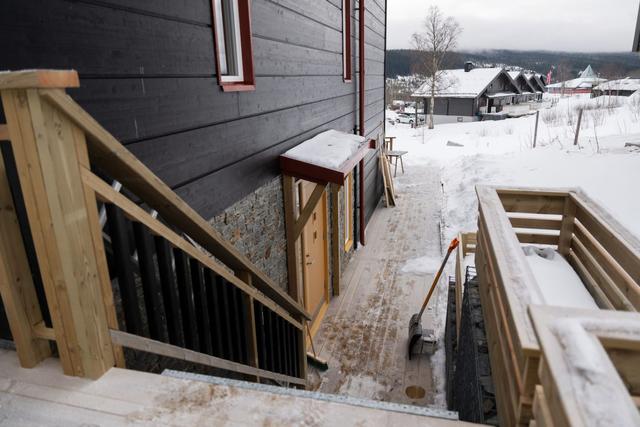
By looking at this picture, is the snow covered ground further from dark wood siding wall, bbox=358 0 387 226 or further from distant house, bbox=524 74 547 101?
distant house, bbox=524 74 547 101

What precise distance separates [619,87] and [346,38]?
4683 cm

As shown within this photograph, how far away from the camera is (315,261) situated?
5.93 metres

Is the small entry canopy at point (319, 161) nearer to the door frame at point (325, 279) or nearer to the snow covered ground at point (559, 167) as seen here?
the door frame at point (325, 279)

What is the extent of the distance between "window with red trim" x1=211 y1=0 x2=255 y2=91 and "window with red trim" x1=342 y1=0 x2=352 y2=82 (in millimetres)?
3594

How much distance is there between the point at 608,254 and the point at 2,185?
3.33 meters

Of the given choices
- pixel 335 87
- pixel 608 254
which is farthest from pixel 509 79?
pixel 608 254

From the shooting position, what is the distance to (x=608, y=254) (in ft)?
9.56

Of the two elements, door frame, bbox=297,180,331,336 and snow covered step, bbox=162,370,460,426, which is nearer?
snow covered step, bbox=162,370,460,426

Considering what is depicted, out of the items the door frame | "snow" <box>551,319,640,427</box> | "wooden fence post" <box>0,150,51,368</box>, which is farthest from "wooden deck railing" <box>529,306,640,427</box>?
the door frame

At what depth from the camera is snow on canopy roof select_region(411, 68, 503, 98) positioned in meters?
34.5

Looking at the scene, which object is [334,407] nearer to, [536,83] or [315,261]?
[315,261]

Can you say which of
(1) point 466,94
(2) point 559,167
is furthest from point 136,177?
(1) point 466,94

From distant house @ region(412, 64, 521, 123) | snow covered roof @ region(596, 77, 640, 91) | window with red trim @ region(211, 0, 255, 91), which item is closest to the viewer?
window with red trim @ region(211, 0, 255, 91)

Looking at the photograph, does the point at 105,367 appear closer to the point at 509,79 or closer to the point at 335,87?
the point at 335,87
